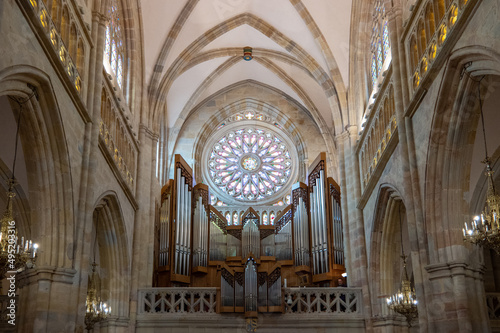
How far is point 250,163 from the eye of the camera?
2659 cm

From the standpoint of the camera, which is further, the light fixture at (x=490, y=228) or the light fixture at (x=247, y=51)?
the light fixture at (x=247, y=51)

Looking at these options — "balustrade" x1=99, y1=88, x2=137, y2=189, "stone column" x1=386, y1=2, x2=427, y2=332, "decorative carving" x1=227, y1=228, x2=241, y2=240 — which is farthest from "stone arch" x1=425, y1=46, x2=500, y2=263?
"decorative carving" x1=227, y1=228, x2=241, y2=240

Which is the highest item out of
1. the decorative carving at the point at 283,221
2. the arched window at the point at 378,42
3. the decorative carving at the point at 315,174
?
the arched window at the point at 378,42

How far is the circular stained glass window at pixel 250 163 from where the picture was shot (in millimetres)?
26094

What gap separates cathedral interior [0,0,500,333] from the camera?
11.6 metres

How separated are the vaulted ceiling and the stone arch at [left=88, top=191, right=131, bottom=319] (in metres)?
4.87

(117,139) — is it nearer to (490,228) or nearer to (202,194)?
(202,194)

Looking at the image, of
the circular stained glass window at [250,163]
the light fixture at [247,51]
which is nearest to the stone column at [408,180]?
the light fixture at [247,51]

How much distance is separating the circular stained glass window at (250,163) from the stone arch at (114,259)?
8.68 meters

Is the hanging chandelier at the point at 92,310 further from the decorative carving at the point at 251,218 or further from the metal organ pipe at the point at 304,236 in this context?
the decorative carving at the point at 251,218

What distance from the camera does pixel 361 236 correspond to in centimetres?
1850

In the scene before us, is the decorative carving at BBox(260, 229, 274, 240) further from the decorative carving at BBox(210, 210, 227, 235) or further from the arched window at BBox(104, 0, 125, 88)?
the arched window at BBox(104, 0, 125, 88)

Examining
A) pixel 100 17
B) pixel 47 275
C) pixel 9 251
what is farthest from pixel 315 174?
pixel 9 251

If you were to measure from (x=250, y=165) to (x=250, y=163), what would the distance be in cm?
9
